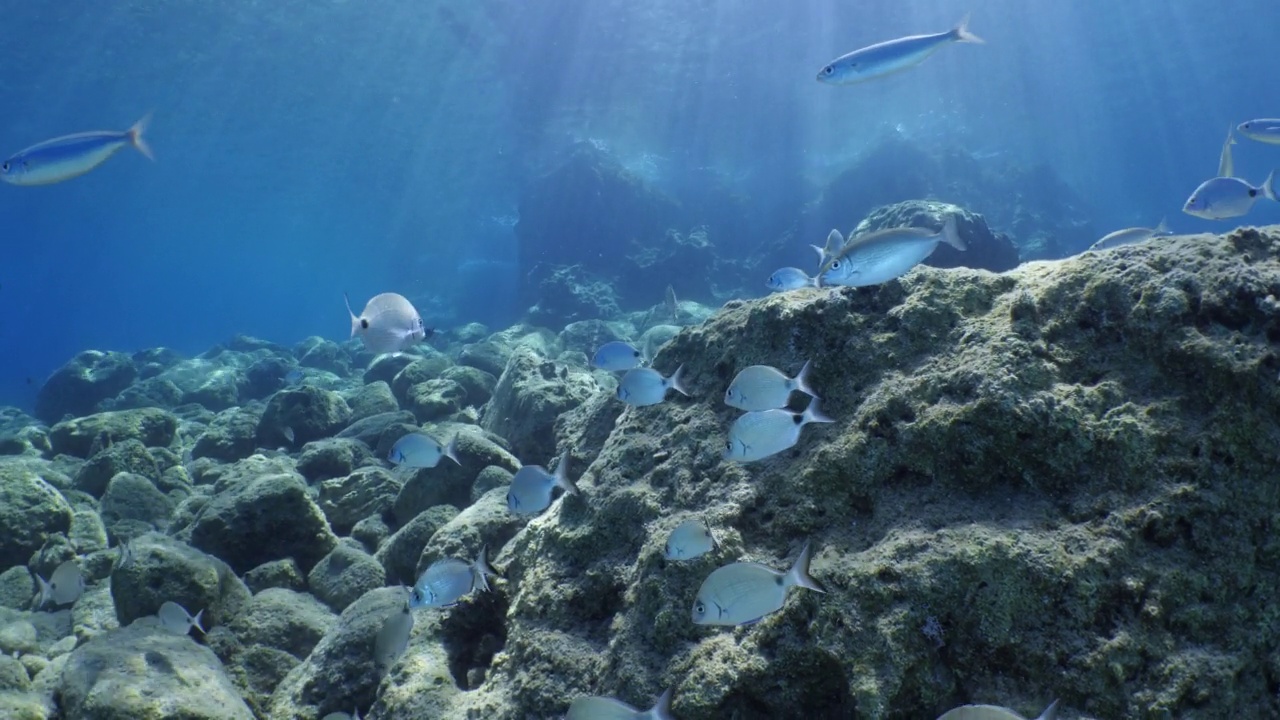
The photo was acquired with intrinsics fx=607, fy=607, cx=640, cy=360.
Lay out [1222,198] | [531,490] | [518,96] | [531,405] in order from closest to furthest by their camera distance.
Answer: [531,490] < [1222,198] < [531,405] < [518,96]

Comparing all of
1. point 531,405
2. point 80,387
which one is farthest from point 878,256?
point 80,387

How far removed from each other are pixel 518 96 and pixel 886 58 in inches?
1598

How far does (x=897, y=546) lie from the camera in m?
2.40

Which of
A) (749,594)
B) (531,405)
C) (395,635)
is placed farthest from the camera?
(531,405)

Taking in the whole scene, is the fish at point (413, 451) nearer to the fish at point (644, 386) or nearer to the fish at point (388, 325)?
the fish at point (388, 325)

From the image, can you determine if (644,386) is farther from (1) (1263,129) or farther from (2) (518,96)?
(2) (518,96)

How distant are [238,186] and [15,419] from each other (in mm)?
45935

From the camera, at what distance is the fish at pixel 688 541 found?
258 centimetres

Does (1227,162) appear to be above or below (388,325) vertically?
below

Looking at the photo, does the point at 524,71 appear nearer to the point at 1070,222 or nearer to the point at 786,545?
the point at 1070,222

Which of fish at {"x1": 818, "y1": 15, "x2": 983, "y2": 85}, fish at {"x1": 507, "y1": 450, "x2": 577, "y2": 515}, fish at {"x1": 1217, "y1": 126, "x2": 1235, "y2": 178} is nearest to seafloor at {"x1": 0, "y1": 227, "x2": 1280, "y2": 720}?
fish at {"x1": 507, "y1": 450, "x2": 577, "y2": 515}

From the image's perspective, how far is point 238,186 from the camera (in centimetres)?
5738

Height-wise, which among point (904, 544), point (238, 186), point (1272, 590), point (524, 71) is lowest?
point (238, 186)

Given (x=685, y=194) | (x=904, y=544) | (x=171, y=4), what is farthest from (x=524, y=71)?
(x=904, y=544)
